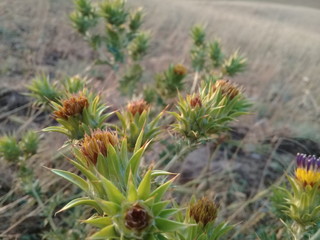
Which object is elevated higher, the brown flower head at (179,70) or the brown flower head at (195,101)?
the brown flower head at (195,101)

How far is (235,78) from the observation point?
7.37 meters

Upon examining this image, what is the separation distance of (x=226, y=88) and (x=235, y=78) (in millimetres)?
5525

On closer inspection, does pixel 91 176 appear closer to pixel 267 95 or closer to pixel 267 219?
pixel 267 219

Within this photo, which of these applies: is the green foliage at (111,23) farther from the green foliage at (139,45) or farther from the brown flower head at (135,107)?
the brown flower head at (135,107)

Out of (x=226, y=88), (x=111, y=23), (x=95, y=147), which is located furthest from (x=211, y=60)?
(x=95, y=147)

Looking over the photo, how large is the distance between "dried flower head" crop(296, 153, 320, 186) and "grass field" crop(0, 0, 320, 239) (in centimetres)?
81

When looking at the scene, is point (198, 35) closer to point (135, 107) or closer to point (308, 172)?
point (135, 107)

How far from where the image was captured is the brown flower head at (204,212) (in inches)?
62.3

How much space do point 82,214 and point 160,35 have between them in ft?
23.1

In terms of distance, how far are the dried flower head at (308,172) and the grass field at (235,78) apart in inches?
32.0

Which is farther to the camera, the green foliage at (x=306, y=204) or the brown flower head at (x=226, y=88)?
the brown flower head at (x=226, y=88)

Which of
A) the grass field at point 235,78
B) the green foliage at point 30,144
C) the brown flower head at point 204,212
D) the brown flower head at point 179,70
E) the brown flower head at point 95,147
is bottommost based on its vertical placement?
the grass field at point 235,78

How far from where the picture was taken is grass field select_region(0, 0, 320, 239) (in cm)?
395

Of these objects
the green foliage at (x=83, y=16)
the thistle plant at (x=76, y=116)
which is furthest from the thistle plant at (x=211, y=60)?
the thistle plant at (x=76, y=116)
